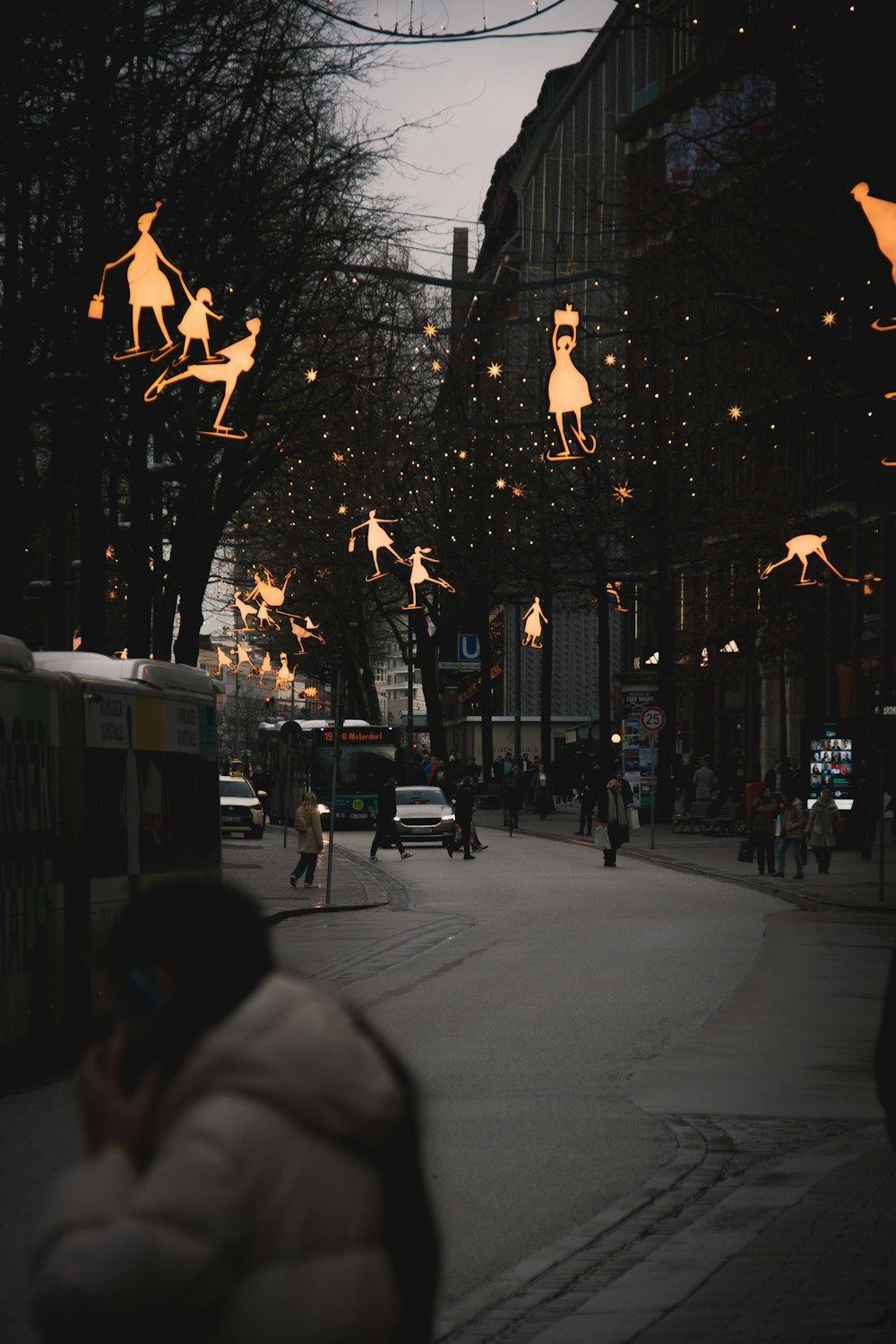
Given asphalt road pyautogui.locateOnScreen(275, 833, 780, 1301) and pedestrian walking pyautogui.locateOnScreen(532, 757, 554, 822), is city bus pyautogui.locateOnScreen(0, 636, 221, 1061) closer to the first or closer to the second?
asphalt road pyautogui.locateOnScreen(275, 833, 780, 1301)

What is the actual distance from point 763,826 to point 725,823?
13642mm

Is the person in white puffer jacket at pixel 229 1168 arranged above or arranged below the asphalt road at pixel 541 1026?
above

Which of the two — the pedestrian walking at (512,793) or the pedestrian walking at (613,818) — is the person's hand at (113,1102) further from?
the pedestrian walking at (512,793)

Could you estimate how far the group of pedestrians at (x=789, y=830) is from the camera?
31.2 meters

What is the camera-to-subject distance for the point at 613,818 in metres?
35.6

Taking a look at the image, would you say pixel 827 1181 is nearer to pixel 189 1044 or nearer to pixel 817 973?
pixel 189 1044

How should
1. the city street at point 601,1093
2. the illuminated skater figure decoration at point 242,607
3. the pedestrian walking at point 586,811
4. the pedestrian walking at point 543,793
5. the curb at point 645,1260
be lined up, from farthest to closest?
1. the pedestrian walking at point 543,793
2. the illuminated skater figure decoration at point 242,607
3. the pedestrian walking at point 586,811
4. the city street at point 601,1093
5. the curb at point 645,1260

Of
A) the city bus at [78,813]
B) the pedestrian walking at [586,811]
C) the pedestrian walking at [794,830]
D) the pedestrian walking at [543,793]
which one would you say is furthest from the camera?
the pedestrian walking at [543,793]

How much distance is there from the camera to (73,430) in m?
26.0

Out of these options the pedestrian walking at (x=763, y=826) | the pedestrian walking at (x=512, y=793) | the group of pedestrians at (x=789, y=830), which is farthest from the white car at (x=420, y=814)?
the pedestrian walking at (x=763, y=826)

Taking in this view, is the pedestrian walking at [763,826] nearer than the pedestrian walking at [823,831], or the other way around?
the pedestrian walking at [763,826]

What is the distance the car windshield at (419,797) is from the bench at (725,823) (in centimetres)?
610

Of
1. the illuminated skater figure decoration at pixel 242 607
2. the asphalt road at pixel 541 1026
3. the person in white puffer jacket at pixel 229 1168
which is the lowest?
the asphalt road at pixel 541 1026

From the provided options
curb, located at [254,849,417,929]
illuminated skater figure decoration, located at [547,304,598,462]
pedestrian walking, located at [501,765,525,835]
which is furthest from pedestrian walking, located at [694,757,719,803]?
illuminated skater figure decoration, located at [547,304,598,462]
